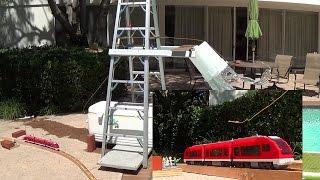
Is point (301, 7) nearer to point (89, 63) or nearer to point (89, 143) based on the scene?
point (89, 63)

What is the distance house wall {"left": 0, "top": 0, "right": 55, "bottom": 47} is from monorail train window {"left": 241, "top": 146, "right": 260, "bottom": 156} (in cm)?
1402

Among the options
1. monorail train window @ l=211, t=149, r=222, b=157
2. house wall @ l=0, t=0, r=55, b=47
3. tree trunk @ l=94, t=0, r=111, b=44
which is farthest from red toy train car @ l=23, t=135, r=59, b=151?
house wall @ l=0, t=0, r=55, b=47

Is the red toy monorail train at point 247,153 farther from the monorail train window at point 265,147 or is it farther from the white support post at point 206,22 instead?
the white support post at point 206,22

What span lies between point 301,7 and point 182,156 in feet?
47.1

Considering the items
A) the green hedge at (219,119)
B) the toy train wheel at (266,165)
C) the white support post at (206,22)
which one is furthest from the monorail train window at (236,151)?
the white support post at (206,22)

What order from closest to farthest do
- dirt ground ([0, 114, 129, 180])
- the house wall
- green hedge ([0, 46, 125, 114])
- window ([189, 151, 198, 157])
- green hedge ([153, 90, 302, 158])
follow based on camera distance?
1. green hedge ([153, 90, 302, 158])
2. window ([189, 151, 198, 157])
3. dirt ground ([0, 114, 129, 180])
4. green hedge ([0, 46, 125, 114])
5. the house wall

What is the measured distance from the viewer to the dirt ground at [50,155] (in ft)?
25.2

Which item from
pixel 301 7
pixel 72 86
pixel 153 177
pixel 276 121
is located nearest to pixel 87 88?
pixel 72 86

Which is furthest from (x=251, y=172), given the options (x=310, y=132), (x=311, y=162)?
(x=310, y=132)

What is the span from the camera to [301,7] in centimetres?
1855

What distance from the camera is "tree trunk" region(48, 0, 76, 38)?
45.7 feet

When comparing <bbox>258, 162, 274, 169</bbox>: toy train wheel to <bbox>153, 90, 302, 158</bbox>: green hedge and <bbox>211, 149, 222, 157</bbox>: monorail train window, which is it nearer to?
<bbox>153, 90, 302, 158</bbox>: green hedge

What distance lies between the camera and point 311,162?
5250 millimetres

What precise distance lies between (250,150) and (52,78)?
7406 mm
